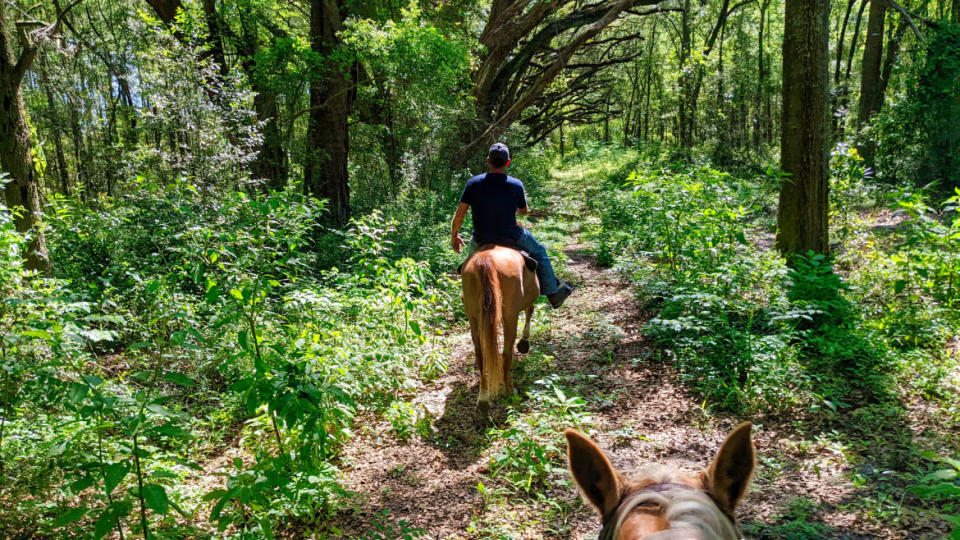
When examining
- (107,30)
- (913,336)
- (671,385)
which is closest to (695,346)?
(671,385)

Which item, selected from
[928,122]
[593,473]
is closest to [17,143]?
[593,473]

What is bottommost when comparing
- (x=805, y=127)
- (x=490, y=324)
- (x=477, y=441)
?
(x=477, y=441)

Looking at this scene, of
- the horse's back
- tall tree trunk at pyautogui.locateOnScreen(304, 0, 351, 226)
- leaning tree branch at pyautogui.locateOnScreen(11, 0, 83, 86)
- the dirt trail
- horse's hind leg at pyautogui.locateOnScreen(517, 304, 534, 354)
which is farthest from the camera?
tall tree trunk at pyautogui.locateOnScreen(304, 0, 351, 226)

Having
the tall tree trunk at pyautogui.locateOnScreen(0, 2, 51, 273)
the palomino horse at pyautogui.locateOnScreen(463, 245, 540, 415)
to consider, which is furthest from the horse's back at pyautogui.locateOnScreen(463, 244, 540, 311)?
the tall tree trunk at pyautogui.locateOnScreen(0, 2, 51, 273)

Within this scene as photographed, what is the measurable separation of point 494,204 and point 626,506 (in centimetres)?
447

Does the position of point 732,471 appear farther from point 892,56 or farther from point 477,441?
point 892,56

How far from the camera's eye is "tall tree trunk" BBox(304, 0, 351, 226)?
11258 millimetres

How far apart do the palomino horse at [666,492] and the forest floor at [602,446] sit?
23 centimetres

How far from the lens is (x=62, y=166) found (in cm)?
2253

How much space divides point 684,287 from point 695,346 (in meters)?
0.81

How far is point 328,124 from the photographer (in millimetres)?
11508

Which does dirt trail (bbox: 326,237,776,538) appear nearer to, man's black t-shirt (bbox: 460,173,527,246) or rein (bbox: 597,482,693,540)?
man's black t-shirt (bbox: 460,173,527,246)

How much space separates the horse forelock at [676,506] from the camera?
3.33 ft

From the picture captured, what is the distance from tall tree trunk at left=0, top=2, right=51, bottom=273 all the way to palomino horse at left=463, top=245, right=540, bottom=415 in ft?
20.4
